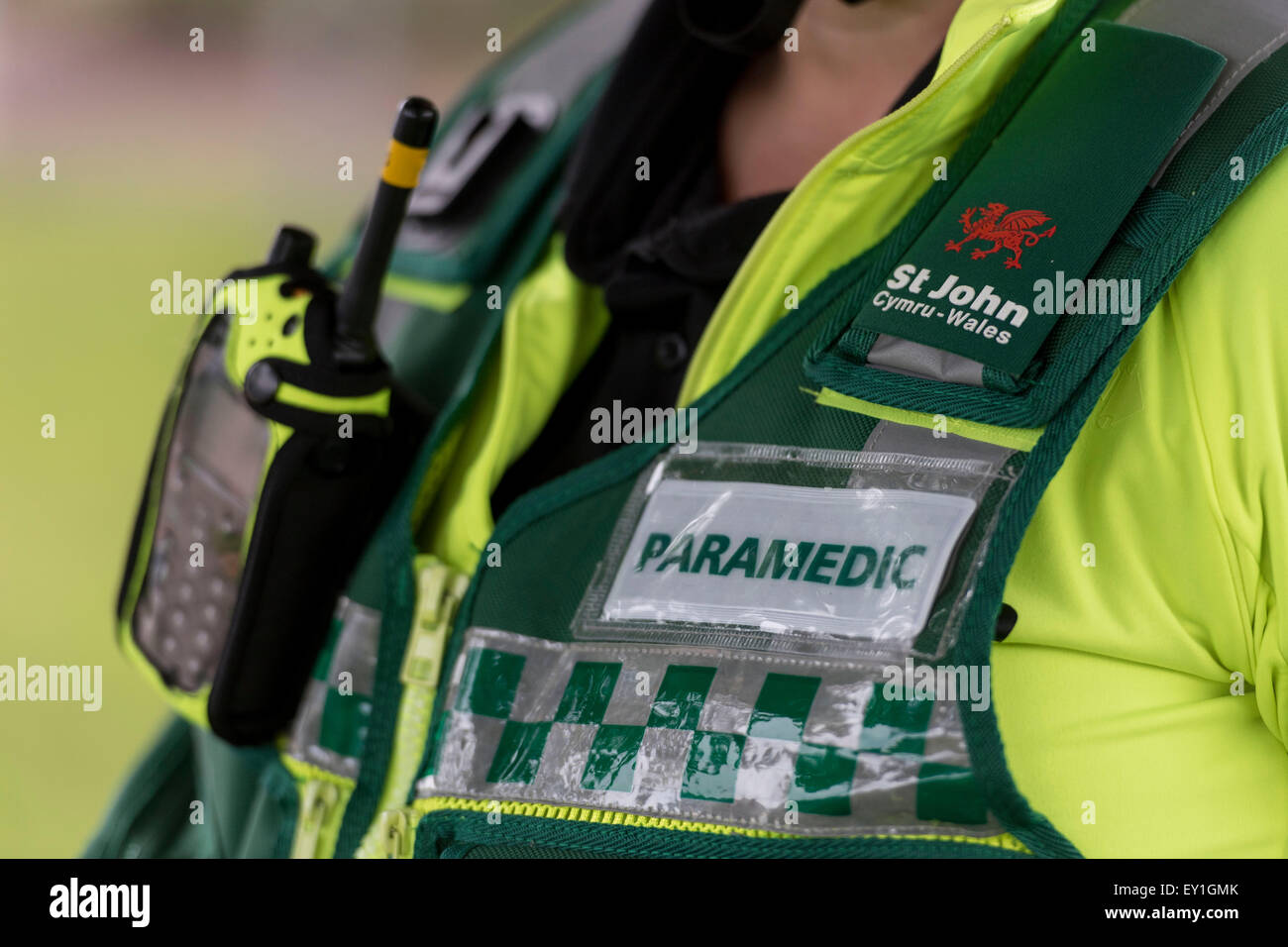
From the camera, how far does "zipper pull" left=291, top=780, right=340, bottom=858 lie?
77 centimetres

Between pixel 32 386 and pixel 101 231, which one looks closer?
pixel 32 386

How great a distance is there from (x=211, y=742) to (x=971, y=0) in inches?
26.4

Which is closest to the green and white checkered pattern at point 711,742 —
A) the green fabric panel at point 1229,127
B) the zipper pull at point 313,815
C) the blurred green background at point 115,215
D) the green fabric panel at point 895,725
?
the green fabric panel at point 895,725

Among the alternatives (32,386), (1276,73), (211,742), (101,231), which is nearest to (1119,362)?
(1276,73)

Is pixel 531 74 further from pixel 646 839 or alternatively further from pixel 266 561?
pixel 646 839

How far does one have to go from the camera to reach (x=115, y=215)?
319cm

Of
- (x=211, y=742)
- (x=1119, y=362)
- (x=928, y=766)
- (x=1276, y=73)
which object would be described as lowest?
(x=211, y=742)

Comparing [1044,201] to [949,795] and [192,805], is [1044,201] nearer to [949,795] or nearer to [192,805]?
[949,795]

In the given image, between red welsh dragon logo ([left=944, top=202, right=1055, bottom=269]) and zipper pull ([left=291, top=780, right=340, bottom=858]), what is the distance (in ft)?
1.49

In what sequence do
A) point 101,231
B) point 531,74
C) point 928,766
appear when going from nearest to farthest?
1. point 928,766
2. point 531,74
3. point 101,231

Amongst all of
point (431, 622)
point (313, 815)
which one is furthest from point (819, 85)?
point (313, 815)

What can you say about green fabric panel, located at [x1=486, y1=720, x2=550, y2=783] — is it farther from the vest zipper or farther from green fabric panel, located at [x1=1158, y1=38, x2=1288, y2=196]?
green fabric panel, located at [x1=1158, y1=38, x2=1288, y2=196]

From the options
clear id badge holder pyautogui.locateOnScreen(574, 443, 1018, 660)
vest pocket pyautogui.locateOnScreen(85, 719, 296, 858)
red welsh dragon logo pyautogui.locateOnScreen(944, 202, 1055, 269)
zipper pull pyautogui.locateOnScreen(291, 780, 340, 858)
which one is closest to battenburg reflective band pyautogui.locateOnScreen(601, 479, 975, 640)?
clear id badge holder pyautogui.locateOnScreen(574, 443, 1018, 660)
